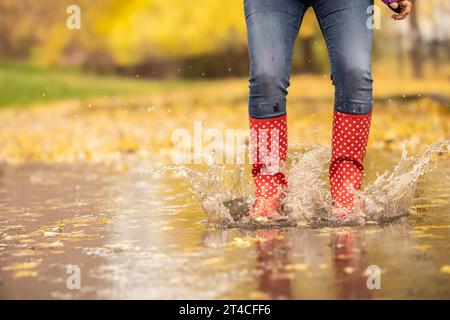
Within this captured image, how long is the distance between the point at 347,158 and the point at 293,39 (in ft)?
2.50

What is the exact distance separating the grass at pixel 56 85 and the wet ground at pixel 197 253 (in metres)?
19.2

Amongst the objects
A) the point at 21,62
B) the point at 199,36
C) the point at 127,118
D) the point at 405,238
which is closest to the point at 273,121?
the point at 405,238

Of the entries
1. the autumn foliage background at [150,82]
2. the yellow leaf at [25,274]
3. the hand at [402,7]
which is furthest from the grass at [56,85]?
the yellow leaf at [25,274]

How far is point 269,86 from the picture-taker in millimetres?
5148

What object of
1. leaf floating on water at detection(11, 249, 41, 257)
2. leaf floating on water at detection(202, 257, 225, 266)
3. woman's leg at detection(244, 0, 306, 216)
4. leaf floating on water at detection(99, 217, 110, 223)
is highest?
woman's leg at detection(244, 0, 306, 216)

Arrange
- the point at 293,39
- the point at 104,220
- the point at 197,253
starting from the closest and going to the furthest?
1. the point at 197,253
2. the point at 293,39
3. the point at 104,220

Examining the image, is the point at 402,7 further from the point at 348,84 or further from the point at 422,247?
the point at 422,247

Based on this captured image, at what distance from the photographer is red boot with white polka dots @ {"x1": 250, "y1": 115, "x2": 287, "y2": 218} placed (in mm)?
5305

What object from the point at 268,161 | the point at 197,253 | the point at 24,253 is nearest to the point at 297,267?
the point at 197,253

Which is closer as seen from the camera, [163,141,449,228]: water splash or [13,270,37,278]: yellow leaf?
[13,270,37,278]: yellow leaf

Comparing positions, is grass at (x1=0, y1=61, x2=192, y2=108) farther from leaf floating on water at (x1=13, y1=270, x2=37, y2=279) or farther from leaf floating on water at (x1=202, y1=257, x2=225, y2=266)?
leaf floating on water at (x1=202, y1=257, x2=225, y2=266)

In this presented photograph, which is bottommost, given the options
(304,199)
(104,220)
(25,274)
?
(25,274)

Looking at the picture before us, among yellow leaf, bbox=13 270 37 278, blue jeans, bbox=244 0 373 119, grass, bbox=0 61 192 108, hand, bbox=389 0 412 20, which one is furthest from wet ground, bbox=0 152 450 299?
grass, bbox=0 61 192 108
